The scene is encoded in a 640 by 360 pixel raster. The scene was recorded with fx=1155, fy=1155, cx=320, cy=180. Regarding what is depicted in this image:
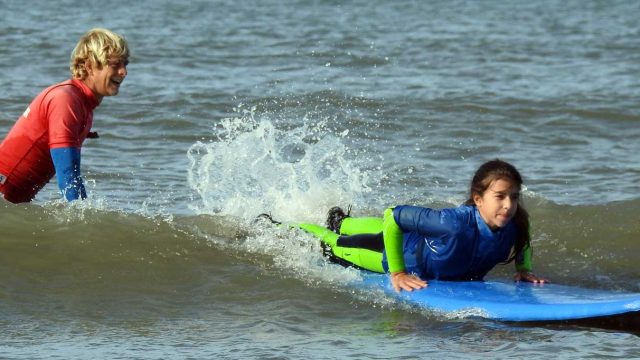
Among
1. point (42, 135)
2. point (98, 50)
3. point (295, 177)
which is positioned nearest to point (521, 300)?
point (98, 50)

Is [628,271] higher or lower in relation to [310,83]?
lower

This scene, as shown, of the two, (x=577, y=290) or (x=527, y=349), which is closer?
(x=527, y=349)

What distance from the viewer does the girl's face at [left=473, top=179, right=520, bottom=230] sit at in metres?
6.14

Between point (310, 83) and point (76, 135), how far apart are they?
27.5ft

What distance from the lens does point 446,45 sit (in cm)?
1789

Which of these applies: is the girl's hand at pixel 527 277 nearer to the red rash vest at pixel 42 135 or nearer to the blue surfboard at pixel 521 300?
the blue surfboard at pixel 521 300

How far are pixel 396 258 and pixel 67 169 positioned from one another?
1874mm

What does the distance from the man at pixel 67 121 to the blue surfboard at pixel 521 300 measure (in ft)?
6.03

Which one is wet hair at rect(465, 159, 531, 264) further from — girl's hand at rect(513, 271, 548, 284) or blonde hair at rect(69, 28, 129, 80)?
blonde hair at rect(69, 28, 129, 80)

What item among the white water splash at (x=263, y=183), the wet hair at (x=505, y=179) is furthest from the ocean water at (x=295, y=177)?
the wet hair at (x=505, y=179)

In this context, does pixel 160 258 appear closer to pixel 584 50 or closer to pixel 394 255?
pixel 394 255

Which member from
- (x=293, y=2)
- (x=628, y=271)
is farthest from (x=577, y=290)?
(x=293, y=2)

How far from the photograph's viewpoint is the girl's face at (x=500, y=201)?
6.14 m

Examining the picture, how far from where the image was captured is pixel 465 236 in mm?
6340
